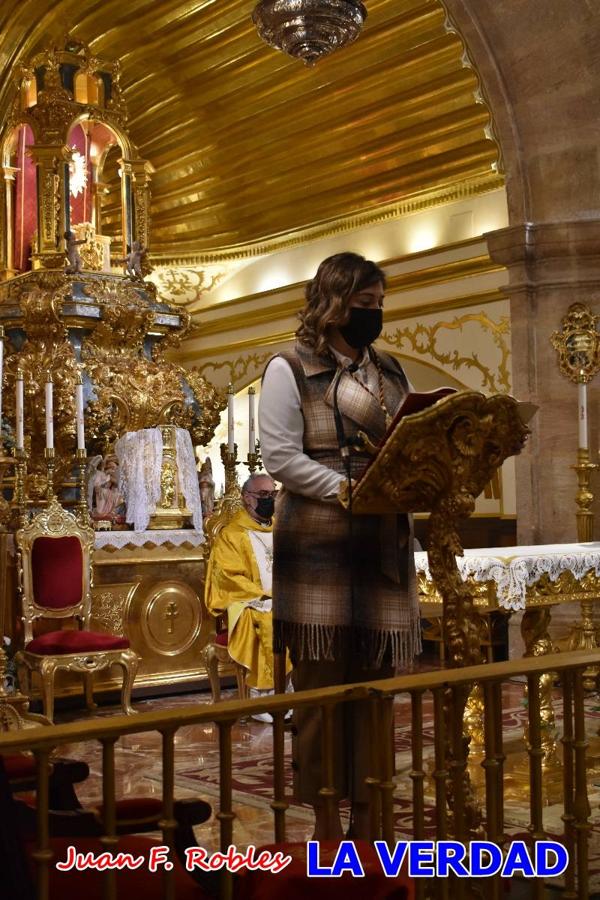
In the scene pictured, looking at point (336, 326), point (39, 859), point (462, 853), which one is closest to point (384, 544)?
point (336, 326)

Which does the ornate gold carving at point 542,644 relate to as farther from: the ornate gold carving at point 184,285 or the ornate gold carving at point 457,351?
the ornate gold carving at point 184,285

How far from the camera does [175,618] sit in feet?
23.7

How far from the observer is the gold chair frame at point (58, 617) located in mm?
6105

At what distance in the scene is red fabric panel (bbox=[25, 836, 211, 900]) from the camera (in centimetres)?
199

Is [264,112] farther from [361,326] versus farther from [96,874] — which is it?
[96,874]

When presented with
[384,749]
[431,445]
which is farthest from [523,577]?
[384,749]

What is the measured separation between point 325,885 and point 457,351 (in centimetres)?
856

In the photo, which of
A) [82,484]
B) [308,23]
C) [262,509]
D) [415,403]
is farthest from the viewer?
[82,484]

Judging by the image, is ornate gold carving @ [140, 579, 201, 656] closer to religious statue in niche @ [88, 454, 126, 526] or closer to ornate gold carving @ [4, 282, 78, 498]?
religious statue in niche @ [88, 454, 126, 526]

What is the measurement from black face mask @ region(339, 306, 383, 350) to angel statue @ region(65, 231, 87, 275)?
25.1 ft

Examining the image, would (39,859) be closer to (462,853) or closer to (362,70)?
(462,853)

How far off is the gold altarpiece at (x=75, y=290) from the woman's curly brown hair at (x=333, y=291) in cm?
635

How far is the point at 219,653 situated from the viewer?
641cm

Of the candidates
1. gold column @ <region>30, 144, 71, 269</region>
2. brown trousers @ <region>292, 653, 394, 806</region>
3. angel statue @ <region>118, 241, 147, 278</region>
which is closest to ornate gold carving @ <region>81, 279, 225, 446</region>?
angel statue @ <region>118, 241, 147, 278</region>
